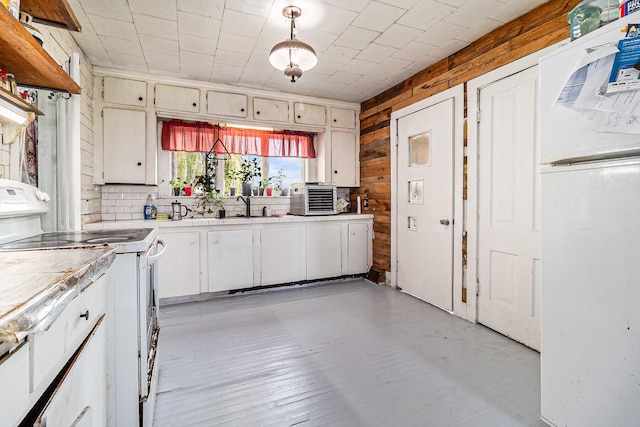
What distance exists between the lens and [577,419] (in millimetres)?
1372

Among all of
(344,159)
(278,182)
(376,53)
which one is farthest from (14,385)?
(344,159)

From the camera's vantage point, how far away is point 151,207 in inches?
145

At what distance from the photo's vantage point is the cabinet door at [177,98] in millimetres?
3578

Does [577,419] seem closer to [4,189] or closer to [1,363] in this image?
[1,363]

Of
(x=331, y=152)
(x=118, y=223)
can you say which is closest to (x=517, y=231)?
(x=331, y=152)

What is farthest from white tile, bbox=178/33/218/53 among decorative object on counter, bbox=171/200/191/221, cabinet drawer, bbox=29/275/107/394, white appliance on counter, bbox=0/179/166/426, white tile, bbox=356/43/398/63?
cabinet drawer, bbox=29/275/107/394

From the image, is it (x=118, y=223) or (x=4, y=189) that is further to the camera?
(x=118, y=223)

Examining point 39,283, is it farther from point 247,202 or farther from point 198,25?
point 247,202

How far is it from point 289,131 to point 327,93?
2.47 ft

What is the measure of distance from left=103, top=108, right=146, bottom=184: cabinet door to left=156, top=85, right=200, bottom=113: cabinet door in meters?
0.26

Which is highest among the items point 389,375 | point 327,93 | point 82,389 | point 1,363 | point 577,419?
point 327,93

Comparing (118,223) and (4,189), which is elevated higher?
(4,189)

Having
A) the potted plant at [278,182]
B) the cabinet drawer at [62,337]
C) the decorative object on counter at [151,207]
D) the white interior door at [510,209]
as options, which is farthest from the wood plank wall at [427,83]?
the cabinet drawer at [62,337]

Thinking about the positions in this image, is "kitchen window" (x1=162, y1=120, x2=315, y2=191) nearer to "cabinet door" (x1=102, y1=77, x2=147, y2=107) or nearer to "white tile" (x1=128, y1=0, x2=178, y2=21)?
"cabinet door" (x1=102, y1=77, x2=147, y2=107)
